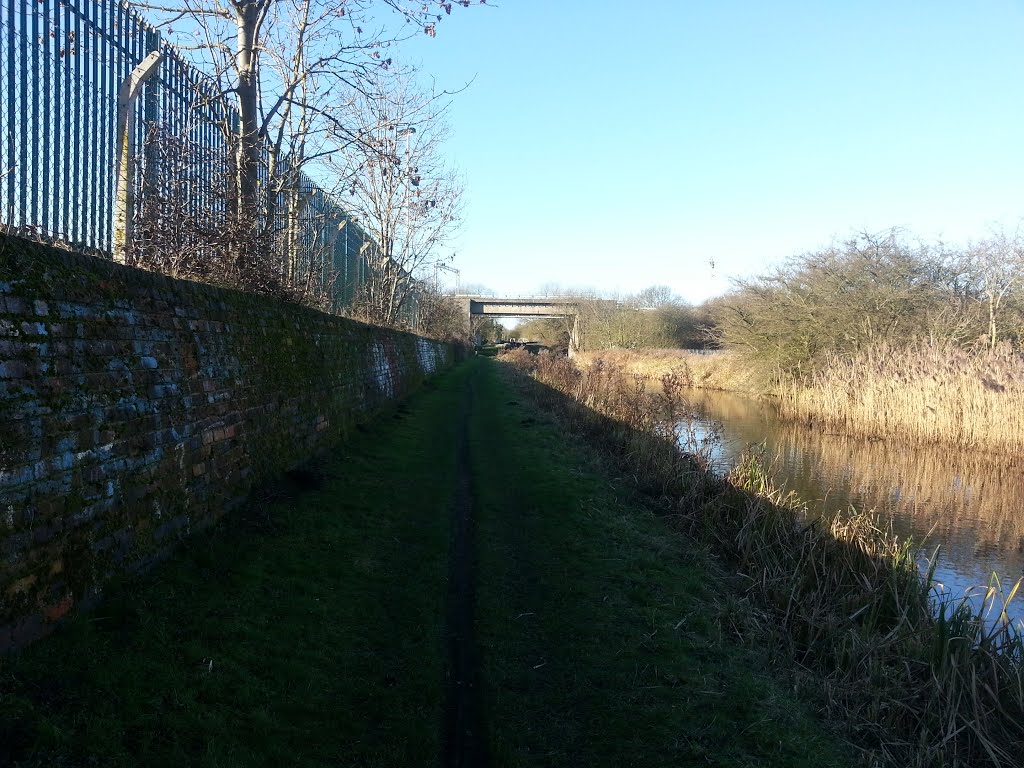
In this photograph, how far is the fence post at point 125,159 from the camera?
6.21 m

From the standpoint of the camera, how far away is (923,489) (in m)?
11.3

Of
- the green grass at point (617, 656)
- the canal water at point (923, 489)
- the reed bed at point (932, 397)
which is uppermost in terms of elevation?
the reed bed at point (932, 397)

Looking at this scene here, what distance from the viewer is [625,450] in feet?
37.3

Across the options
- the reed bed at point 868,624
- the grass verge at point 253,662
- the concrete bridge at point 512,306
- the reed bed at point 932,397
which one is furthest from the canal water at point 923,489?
the concrete bridge at point 512,306

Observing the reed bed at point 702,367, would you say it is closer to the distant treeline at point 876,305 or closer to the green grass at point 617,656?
the distant treeline at point 876,305

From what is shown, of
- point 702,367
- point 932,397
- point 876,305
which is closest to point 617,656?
point 932,397

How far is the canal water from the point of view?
26.1 feet

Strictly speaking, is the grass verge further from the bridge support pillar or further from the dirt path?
the bridge support pillar

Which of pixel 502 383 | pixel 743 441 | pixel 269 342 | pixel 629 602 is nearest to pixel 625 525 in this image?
pixel 629 602

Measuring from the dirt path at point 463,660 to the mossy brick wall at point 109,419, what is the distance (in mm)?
1780

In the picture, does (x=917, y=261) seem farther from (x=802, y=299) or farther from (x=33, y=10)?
(x=33, y=10)

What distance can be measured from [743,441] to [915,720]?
1150cm

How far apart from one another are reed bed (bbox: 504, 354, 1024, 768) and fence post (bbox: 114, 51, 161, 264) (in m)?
6.24

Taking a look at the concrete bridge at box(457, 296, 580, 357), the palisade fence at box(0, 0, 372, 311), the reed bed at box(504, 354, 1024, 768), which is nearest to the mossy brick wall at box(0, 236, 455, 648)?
the palisade fence at box(0, 0, 372, 311)
